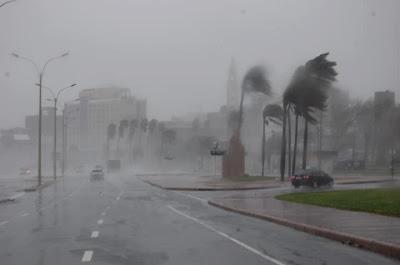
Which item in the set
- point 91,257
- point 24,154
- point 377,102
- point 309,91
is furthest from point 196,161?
point 91,257

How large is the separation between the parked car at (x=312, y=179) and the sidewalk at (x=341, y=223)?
19660mm

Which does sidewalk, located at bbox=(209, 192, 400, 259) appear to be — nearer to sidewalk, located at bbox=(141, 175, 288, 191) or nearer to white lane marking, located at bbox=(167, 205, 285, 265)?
white lane marking, located at bbox=(167, 205, 285, 265)

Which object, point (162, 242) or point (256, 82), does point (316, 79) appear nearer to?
point (256, 82)

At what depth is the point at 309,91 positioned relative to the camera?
64.3 metres

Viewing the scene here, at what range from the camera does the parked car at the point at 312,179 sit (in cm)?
4900

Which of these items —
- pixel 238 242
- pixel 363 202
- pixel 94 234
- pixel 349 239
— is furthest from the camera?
pixel 363 202

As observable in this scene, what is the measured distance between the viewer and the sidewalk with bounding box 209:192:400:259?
1553 centimetres

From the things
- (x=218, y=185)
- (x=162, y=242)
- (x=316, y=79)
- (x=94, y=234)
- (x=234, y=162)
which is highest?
(x=316, y=79)

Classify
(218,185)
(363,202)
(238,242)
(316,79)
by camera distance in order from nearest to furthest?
(238,242) < (363,202) < (218,185) < (316,79)

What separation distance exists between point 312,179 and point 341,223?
29122mm

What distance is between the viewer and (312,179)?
4925 centimetres

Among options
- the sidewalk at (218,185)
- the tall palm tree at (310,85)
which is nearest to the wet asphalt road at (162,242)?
the sidewalk at (218,185)

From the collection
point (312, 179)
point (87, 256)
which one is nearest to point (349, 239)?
point (87, 256)

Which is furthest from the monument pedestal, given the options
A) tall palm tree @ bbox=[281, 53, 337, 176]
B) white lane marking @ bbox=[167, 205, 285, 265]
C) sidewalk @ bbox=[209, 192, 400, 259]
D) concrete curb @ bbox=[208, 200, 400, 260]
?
concrete curb @ bbox=[208, 200, 400, 260]
